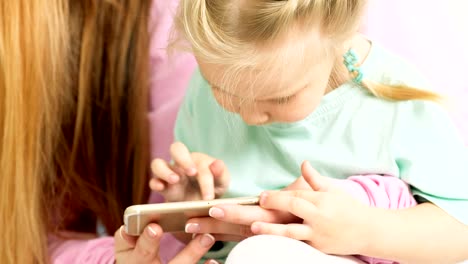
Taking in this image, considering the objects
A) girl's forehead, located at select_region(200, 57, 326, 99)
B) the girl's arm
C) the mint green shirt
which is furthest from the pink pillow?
girl's forehead, located at select_region(200, 57, 326, 99)

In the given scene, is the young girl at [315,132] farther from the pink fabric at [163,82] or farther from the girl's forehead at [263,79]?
the pink fabric at [163,82]

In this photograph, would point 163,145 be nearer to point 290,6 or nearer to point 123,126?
point 123,126

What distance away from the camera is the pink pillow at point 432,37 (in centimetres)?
105

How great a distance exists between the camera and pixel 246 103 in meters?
0.76

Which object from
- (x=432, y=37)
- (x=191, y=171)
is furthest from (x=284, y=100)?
(x=432, y=37)

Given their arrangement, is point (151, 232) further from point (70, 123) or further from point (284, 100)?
point (70, 123)

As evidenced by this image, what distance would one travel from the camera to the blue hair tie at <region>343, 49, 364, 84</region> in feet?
2.87

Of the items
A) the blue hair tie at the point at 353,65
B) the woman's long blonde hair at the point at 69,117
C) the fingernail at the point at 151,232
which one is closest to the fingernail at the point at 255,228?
the fingernail at the point at 151,232

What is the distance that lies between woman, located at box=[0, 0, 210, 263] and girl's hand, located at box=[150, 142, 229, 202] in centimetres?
18

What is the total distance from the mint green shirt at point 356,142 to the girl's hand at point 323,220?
115mm

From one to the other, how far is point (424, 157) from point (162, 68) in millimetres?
486

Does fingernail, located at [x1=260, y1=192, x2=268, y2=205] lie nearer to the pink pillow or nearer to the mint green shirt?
the mint green shirt

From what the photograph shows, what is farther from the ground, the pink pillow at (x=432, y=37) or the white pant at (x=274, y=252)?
the pink pillow at (x=432, y=37)

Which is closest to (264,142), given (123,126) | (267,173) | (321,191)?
(267,173)
